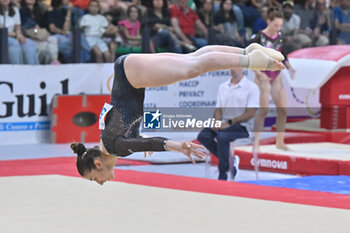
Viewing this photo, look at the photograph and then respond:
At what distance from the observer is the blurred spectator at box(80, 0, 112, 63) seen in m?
11.2

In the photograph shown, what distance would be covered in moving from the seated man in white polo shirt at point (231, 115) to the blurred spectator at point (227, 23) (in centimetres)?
404

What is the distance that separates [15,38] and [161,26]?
243cm

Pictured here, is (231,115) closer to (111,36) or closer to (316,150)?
(316,150)

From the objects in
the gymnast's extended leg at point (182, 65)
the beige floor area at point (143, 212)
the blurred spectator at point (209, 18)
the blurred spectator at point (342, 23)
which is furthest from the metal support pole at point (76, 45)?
the gymnast's extended leg at point (182, 65)

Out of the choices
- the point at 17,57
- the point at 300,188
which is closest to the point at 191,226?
the point at 300,188

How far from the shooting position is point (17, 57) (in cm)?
1077

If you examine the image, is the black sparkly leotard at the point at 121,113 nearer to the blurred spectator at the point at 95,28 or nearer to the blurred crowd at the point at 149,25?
A: the blurred crowd at the point at 149,25

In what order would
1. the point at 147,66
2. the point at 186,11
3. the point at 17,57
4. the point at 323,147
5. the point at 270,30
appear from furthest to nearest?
the point at 186,11
the point at 17,57
the point at 323,147
the point at 270,30
the point at 147,66

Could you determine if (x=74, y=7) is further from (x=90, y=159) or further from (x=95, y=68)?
(x=90, y=159)

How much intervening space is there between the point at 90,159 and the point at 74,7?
599 centimetres

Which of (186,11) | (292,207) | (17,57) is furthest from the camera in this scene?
(186,11)

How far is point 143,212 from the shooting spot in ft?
19.1

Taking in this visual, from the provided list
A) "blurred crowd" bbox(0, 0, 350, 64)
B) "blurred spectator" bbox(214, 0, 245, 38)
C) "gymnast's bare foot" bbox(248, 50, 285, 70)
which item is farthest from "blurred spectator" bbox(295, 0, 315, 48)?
"gymnast's bare foot" bbox(248, 50, 285, 70)

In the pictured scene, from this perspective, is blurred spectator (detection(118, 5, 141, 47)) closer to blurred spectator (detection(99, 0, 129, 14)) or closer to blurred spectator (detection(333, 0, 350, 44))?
blurred spectator (detection(99, 0, 129, 14))
